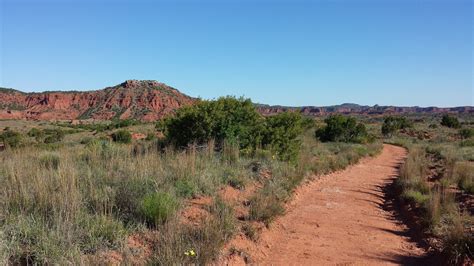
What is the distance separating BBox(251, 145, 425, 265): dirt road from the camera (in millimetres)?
6121

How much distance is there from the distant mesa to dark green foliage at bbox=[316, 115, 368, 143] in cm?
6701

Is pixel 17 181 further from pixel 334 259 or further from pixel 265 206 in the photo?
pixel 334 259

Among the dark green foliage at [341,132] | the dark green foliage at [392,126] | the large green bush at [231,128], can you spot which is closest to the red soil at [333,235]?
the large green bush at [231,128]

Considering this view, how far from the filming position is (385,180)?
14633 mm

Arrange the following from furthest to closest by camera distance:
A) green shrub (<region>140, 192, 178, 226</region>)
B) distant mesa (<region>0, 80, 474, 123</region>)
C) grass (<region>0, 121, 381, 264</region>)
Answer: distant mesa (<region>0, 80, 474, 123</region>) → green shrub (<region>140, 192, 178, 226</region>) → grass (<region>0, 121, 381, 264</region>)

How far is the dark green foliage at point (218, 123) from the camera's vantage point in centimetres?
1297

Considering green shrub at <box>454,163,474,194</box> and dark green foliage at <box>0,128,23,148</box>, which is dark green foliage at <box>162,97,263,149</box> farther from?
green shrub at <box>454,163,474,194</box>

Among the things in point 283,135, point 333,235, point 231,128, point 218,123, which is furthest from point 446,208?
point 218,123

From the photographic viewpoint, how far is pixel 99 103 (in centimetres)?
11544

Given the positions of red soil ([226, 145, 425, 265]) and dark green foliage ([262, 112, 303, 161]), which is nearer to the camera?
red soil ([226, 145, 425, 265])

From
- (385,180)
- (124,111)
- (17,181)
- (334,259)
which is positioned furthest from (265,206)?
(124,111)

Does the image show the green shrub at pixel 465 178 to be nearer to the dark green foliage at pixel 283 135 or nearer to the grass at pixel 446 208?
the grass at pixel 446 208

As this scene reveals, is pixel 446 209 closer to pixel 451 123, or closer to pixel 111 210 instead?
pixel 111 210

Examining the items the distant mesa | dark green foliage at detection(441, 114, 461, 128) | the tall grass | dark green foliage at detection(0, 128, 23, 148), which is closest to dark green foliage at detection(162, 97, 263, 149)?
dark green foliage at detection(0, 128, 23, 148)
